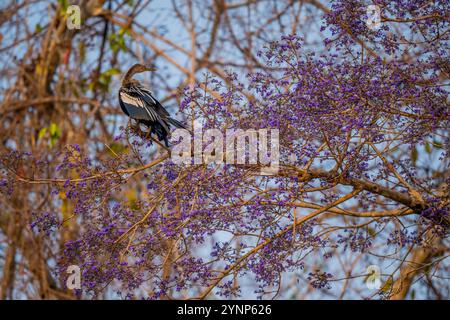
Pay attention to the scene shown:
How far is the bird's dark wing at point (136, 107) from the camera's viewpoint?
5336 millimetres

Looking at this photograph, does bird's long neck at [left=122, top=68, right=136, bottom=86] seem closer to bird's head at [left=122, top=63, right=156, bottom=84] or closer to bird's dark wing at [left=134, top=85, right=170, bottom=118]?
bird's head at [left=122, top=63, right=156, bottom=84]

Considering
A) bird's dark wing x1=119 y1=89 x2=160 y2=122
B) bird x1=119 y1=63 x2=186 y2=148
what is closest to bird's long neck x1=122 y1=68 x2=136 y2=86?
bird x1=119 y1=63 x2=186 y2=148

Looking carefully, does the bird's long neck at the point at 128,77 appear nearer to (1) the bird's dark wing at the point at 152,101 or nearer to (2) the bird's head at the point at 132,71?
(2) the bird's head at the point at 132,71

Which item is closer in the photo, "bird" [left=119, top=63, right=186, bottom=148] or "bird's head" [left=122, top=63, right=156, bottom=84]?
"bird" [left=119, top=63, right=186, bottom=148]


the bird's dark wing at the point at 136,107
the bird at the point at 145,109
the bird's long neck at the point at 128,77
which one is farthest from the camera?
the bird's long neck at the point at 128,77

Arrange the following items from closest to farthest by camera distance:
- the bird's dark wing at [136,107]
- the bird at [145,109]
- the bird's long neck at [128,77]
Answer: the bird at [145,109] → the bird's dark wing at [136,107] → the bird's long neck at [128,77]

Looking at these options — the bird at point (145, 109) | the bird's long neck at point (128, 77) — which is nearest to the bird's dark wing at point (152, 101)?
the bird at point (145, 109)

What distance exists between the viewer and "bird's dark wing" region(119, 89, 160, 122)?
210 inches

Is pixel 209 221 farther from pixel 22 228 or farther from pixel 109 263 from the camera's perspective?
pixel 22 228

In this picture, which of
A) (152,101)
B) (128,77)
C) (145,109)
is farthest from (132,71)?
(145,109)

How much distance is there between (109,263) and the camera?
4852 mm

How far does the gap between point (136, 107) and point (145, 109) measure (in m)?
0.11

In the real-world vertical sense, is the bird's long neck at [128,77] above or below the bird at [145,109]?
above

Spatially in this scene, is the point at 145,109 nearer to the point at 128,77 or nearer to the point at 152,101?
Result: the point at 152,101
